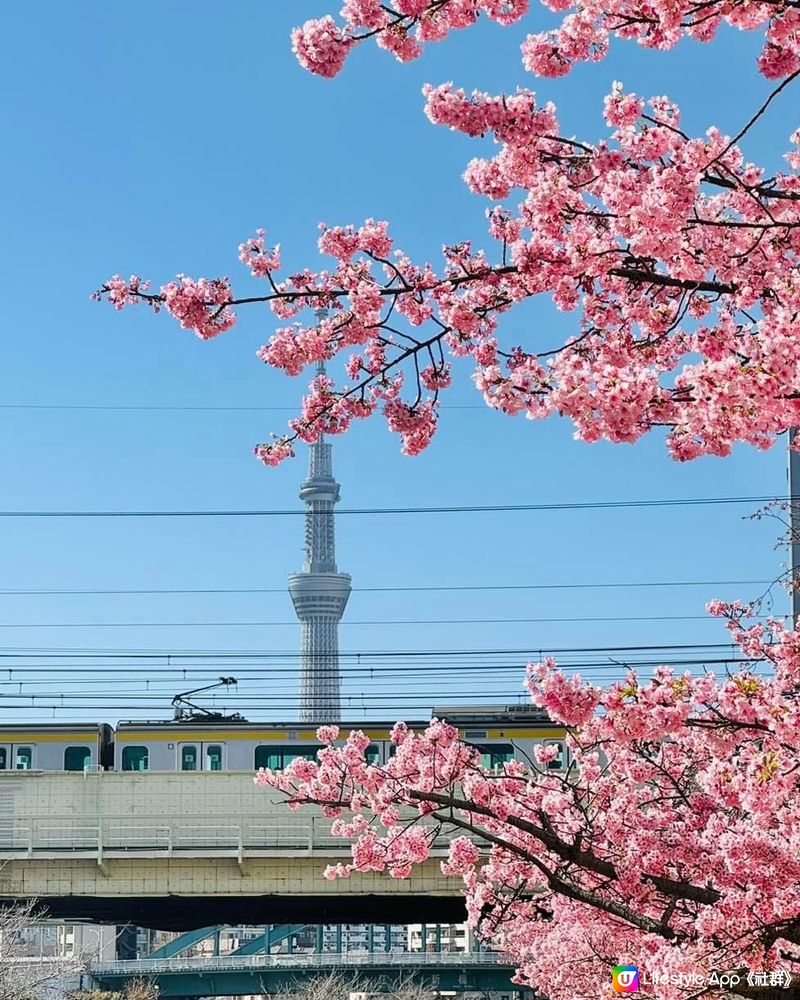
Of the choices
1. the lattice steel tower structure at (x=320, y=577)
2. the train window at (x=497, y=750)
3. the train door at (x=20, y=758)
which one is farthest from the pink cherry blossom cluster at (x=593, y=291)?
the lattice steel tower structure at (x=320, y=577)

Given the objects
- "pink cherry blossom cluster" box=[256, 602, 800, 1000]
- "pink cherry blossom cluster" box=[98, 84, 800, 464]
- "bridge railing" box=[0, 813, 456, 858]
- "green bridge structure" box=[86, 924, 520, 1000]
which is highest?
"pink cherry blossom cluster" box=[98, 84, 800, 464]

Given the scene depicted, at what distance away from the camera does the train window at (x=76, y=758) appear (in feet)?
103

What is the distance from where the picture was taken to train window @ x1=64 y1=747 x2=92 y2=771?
103ft

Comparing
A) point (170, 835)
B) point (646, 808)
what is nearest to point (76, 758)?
A: point (170, 835)

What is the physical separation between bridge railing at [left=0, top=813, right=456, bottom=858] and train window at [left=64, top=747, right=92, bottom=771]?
3.65 metres

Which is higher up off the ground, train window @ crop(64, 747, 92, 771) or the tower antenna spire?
the tower antenna spire

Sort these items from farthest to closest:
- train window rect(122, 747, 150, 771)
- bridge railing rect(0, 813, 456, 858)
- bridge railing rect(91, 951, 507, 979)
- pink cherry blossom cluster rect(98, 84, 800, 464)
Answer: bridge railing rect(91, 951, 507, 979), train window rect(122, 747, 150, 771), bridge railing rect(0, 813, 456, 858), pink cherry blossom cluster rect(98, 84, 800, 464)

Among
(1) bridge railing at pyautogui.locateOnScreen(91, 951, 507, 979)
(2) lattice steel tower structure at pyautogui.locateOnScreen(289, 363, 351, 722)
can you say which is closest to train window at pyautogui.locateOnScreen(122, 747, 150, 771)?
(1) bridge railing at pyautogui.locateOnScreen(91, 951, 507, 979)

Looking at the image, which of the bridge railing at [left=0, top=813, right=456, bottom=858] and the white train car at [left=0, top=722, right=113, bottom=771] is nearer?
the bridge railing at [left=0, top=813, right=456, bottom=858]

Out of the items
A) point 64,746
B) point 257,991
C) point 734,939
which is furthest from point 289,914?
point 257,991

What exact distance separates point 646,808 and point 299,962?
5742cm

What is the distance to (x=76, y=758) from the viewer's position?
31.5 metres

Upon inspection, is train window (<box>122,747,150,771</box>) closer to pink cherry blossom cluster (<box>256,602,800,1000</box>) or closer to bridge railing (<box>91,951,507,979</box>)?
pink cherry blossom cluster (<box>256,602,800,1000</box>)

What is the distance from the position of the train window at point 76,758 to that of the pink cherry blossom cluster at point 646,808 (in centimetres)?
2132
